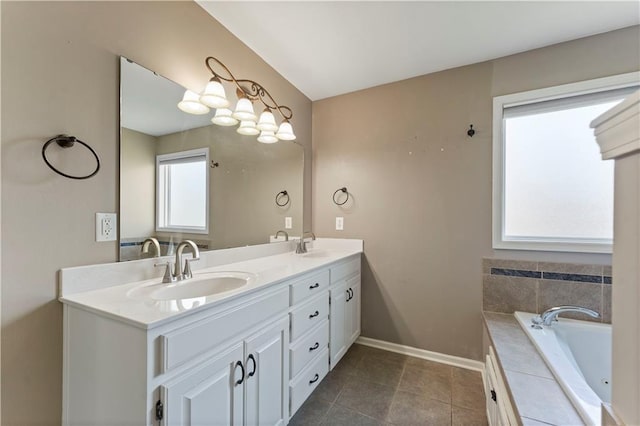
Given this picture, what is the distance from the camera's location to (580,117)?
1821 millimetres

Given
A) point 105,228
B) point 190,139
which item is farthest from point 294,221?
point 105,228

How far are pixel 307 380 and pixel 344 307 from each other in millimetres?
638

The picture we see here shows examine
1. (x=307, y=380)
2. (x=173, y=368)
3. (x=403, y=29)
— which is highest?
(x=403, y=29)

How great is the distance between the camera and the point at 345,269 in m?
2.15

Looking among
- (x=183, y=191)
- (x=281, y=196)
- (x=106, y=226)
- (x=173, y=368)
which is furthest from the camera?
(x=281, y=196)

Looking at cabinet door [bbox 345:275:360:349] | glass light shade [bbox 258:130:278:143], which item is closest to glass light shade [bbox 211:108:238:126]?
glass light shade [bbox 258:130:278:143]

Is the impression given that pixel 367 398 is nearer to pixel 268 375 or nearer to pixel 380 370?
pixel 380 370

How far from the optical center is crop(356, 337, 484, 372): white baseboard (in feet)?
6.77

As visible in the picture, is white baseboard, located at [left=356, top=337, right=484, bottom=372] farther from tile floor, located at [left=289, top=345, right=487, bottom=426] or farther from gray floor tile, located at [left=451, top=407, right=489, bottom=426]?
gray floor tile, located at [left=451, top=407, right=489, bottom=426]

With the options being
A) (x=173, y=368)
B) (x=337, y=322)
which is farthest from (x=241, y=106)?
(x=337, y=322)

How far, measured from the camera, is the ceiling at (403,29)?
5.07 ft

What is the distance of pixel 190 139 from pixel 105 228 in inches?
26.7

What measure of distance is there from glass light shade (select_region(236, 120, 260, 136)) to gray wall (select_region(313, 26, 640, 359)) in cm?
91

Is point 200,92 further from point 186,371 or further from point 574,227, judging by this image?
point 574,227
